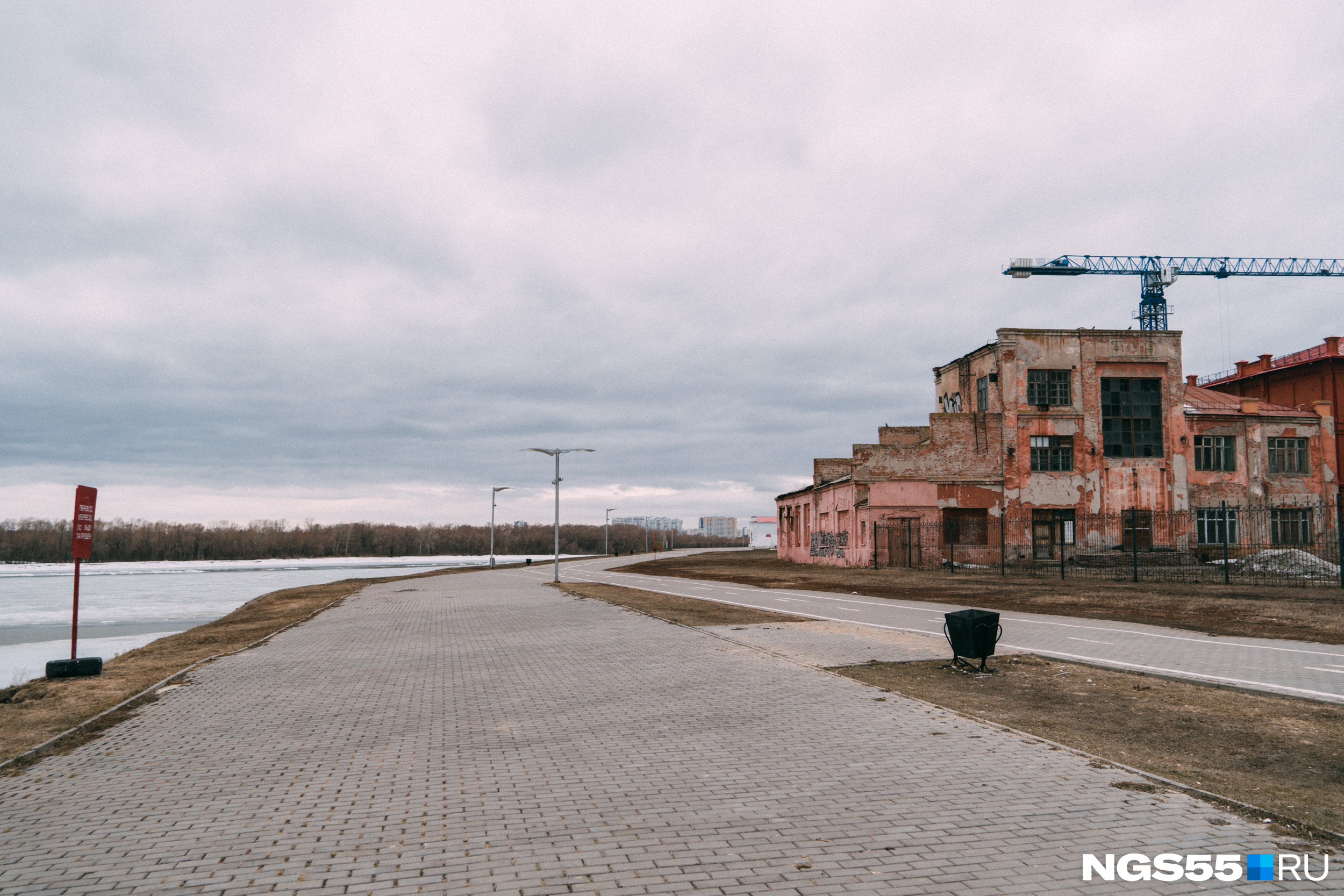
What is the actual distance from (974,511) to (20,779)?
42233 millimetres

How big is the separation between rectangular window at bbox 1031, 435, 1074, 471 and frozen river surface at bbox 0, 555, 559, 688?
39804 mm

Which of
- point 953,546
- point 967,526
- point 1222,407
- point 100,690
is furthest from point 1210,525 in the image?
point 100,690

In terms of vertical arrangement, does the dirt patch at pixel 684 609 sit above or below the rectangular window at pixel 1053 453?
below

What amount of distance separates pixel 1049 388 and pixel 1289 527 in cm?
1520

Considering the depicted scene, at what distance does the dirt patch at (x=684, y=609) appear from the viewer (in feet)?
59.1

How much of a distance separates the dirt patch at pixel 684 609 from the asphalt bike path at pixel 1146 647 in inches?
39.8

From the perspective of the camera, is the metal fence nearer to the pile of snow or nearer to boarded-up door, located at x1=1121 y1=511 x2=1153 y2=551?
boarded-up door, located at x1=1121 y1=511 x2=1153 y2=551

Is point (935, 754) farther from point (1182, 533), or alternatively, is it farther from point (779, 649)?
point (1182, 533)

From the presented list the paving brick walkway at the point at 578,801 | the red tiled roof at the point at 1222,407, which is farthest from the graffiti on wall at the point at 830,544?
the paving brick walkway at the point at 578,801

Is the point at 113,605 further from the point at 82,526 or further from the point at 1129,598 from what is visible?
the point at 1129,598

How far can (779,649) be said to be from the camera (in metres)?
13.2

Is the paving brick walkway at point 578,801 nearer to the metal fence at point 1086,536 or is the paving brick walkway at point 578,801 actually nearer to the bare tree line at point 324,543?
the metal fence at point 1086,536

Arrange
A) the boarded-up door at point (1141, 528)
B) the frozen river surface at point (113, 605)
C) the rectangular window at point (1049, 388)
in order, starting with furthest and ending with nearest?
1. the rectangular window at point (1049, 388)
2. the boarded-up door at point (1141, 528)
3. the frozen river surface at point (113, 605)

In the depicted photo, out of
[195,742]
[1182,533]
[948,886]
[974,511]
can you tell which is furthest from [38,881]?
[1182,533]
